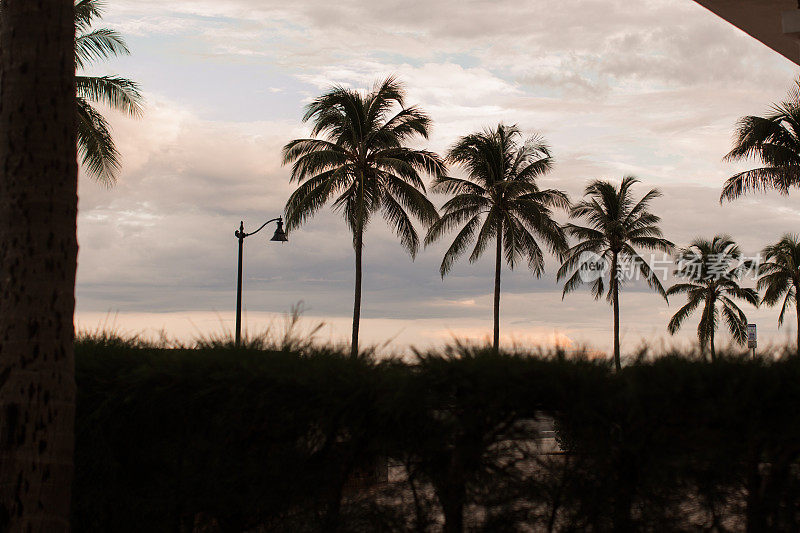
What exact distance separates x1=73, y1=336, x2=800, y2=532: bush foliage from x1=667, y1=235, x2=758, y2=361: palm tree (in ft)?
157

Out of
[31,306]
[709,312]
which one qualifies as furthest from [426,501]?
[709,312]

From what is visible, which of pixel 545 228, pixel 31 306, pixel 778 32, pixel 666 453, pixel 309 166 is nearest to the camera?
pixel 666 453

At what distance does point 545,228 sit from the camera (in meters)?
38.4

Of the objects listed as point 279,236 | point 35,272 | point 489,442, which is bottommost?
point 489,442

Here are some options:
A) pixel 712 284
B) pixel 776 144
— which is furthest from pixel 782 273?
pixel 776 144

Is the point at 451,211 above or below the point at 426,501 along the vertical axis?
above

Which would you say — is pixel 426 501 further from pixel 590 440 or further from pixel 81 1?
pixel 81 1

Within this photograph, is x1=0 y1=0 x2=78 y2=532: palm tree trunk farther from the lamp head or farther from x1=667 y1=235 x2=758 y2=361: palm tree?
x1=667 y1=235 x2=758 y2=361: palm tree

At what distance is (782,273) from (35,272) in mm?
53195

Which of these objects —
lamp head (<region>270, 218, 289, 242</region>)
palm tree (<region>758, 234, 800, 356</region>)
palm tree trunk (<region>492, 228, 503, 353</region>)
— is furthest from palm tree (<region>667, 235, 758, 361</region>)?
lamp head (<region>270, 218, 289, 242</region>)

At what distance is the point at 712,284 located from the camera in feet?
174

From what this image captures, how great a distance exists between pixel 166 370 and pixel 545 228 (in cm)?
3467

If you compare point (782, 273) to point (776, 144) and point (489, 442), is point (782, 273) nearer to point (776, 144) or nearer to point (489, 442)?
point (776, 144)

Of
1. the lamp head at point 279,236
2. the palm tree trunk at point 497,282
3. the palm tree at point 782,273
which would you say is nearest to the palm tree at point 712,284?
the palm tree at point 782,273
